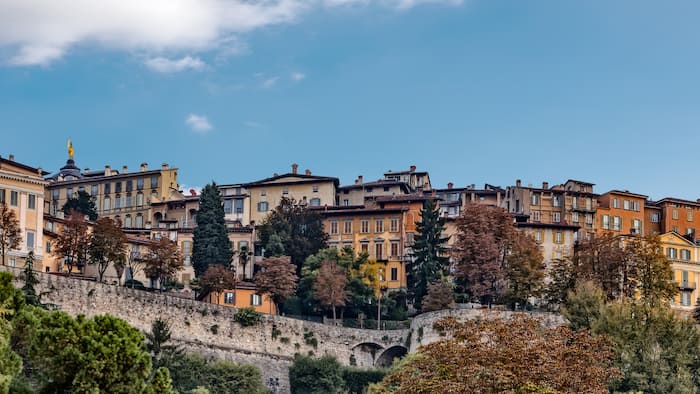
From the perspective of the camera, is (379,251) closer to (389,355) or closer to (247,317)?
(389,355)

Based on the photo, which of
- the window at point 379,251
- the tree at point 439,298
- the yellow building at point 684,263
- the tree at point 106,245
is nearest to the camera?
the tree at point 439,298

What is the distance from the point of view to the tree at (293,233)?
102 meters

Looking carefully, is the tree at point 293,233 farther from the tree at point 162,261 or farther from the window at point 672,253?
the window at point 672,253

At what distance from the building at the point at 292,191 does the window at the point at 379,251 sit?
33.0 feet

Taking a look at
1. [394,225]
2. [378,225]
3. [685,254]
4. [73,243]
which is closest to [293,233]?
[378,225]

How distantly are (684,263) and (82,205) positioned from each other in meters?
53.1

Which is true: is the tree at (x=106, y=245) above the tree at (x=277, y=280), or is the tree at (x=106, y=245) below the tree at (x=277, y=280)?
above

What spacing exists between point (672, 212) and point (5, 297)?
300 feet

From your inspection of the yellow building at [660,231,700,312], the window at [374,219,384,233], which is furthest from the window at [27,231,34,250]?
the yellow building at [660,231,700,312]

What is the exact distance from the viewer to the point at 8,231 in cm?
8544

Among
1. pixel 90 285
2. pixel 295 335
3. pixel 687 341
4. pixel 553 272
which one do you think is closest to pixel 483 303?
pixel 553 272

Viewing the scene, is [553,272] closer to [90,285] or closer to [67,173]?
[90,285]

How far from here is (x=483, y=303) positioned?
304 ft

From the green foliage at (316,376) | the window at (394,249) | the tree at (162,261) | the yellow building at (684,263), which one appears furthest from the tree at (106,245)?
the yellow building at (684,263)
